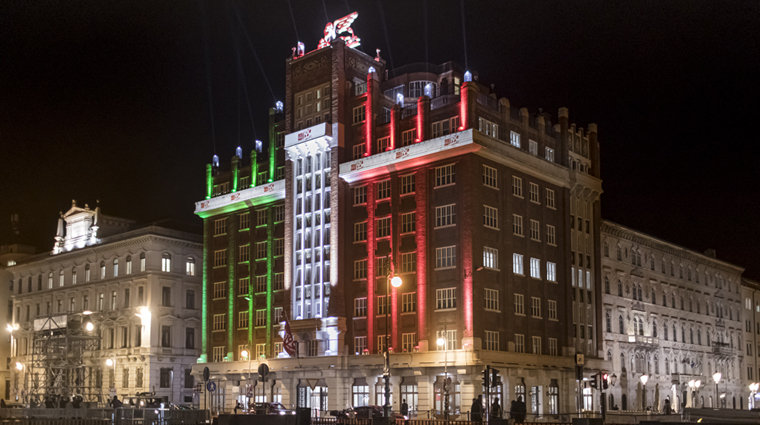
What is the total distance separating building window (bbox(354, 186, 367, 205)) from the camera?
77.4 m

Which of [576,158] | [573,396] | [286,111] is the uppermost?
[286,111]

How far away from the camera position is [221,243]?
91375mm

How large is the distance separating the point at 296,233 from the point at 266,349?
12.2 meters

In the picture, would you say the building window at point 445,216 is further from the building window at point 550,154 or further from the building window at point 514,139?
the building window at point 550,154

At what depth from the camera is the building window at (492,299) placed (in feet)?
225

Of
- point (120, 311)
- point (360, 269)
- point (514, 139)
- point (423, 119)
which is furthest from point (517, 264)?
point (120, 311)

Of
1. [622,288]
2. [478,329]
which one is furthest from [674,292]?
[478,329]

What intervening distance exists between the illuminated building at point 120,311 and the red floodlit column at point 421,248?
37.9 m

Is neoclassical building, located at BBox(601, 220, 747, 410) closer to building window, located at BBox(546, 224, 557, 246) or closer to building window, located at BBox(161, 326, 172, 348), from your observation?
building window, located at BBox(546, 224, 557, 246)

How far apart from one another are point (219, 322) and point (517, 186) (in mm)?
36368

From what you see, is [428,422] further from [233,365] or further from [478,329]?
[233,365]

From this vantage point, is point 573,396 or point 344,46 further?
point 344,46

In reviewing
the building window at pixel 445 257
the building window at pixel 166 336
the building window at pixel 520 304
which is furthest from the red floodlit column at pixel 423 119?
the building window at pixel 166 336

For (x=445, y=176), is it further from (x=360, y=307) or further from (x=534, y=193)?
(x=360, y=307)
